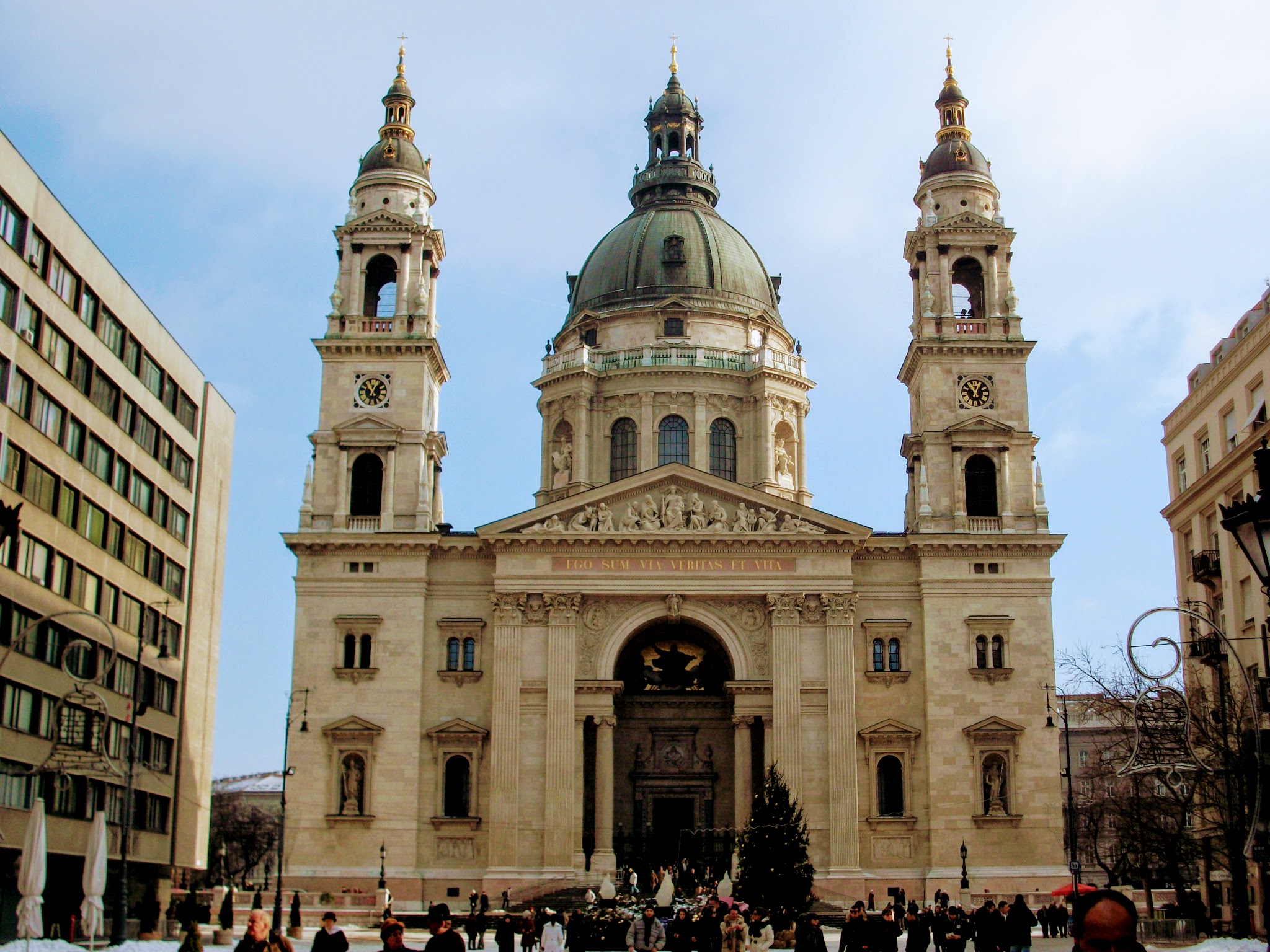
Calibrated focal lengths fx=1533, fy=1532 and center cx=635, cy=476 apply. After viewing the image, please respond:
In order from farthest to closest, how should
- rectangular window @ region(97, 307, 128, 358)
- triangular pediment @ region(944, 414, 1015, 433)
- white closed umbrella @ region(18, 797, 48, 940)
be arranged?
triangular pediment @ region(944, 414, 1015, 433)
rectangular window @ region(97, 307, 128, 358)
white closed umbrella @ region(18, 797, 48, 940)

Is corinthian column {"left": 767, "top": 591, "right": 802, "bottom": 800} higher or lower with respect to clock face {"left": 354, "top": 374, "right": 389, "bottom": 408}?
lower

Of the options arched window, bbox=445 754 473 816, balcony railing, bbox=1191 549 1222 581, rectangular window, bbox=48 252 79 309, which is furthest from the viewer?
arched window, bbox=445 754 473 816

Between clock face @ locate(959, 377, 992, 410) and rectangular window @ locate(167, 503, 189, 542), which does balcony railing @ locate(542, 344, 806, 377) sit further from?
rectangular window @ locate(167, 503, 189, 542)

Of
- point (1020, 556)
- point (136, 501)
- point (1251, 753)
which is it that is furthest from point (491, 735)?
point (1251, 753)

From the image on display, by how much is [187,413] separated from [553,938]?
34.3m

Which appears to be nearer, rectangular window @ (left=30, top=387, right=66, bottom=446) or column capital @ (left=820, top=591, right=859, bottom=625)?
rectangular window @ (left=30, top=387, right=66, bottom=446)

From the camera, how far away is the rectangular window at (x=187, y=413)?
175ft

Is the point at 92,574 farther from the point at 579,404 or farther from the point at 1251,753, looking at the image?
the point at 1251,753

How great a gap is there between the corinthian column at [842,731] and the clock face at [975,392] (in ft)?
32.3

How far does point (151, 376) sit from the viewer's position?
165 feet

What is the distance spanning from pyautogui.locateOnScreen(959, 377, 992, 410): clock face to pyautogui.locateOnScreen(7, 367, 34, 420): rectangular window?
3625cm

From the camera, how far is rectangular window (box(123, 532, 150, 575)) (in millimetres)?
47188

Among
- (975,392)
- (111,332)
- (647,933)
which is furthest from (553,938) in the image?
(975,392)

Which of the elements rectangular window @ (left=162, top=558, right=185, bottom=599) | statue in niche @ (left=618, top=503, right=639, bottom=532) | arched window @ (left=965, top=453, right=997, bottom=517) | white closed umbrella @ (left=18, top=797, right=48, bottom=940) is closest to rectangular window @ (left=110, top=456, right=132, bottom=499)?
rectangular window @ (left=162, top=558, right=185, bottom=599)
